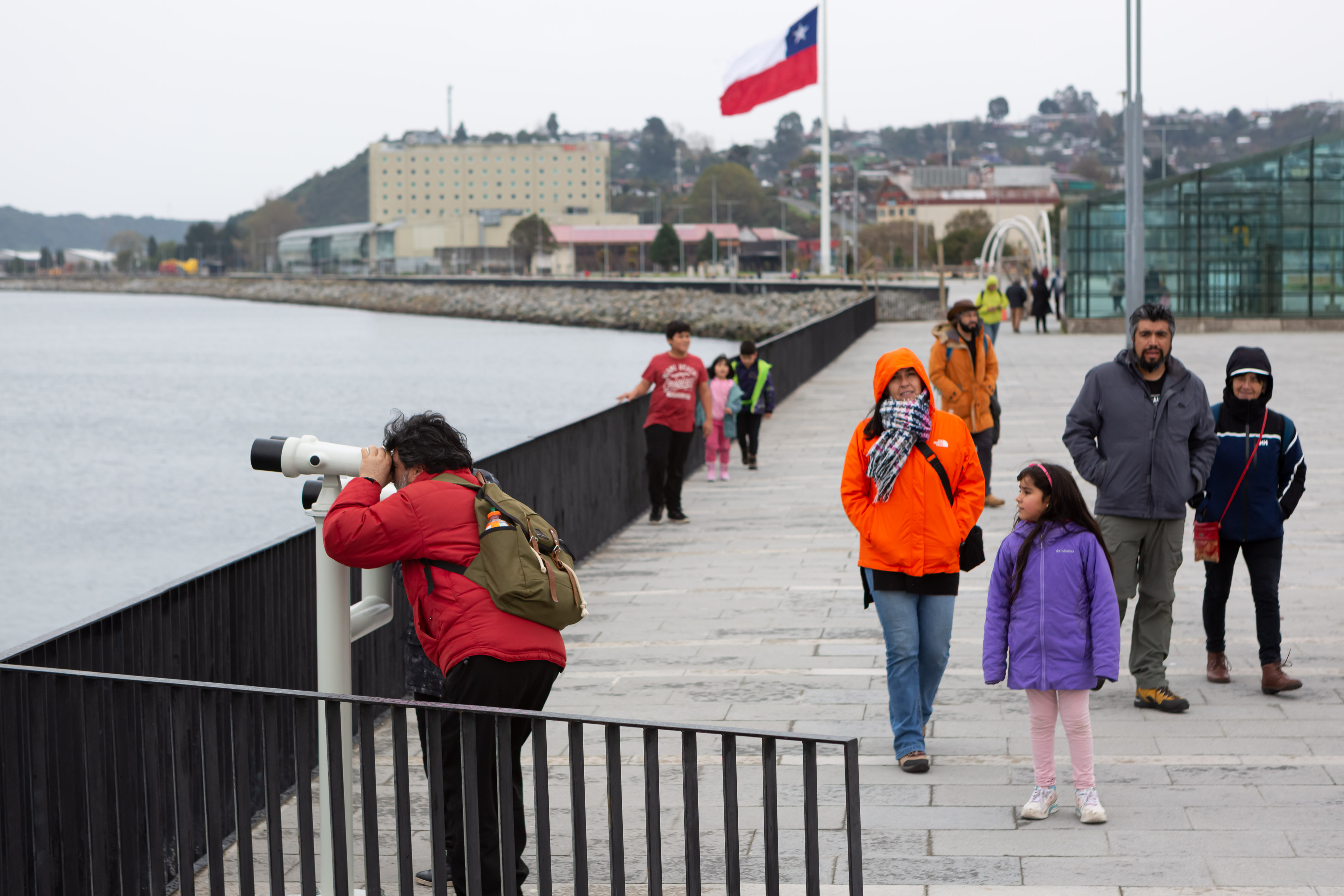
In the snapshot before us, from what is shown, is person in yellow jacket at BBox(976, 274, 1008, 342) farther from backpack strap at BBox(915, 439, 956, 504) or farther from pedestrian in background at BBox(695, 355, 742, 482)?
backpack strap at BBox(915, 439, 956, 504)

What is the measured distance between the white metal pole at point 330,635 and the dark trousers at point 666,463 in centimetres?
806

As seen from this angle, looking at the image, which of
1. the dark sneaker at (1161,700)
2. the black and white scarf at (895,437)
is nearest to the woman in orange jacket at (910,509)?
the black and white scarf at (895,437)

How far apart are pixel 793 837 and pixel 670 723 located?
2.23m

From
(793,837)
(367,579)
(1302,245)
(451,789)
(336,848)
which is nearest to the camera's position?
(336,848)

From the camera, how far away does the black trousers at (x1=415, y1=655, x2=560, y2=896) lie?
4.27 meters

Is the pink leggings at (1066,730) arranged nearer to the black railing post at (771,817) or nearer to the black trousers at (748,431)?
the black railing post at (771,817)

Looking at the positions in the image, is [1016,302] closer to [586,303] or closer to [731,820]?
[731,820]

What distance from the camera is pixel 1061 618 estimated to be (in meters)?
5.43

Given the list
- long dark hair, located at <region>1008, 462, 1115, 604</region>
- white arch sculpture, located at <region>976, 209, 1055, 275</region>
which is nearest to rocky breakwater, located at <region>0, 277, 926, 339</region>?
→ white arch sculpture, located at <region>976, 209, 1055, 275</region>

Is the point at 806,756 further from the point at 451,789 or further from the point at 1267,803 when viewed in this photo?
the point at 1267,803

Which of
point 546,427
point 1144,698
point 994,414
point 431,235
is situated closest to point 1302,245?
point 546,427

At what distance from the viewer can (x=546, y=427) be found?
142ft

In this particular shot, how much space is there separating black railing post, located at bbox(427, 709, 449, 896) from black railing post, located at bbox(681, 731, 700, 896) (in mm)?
557

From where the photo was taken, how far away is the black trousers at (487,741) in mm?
4273
